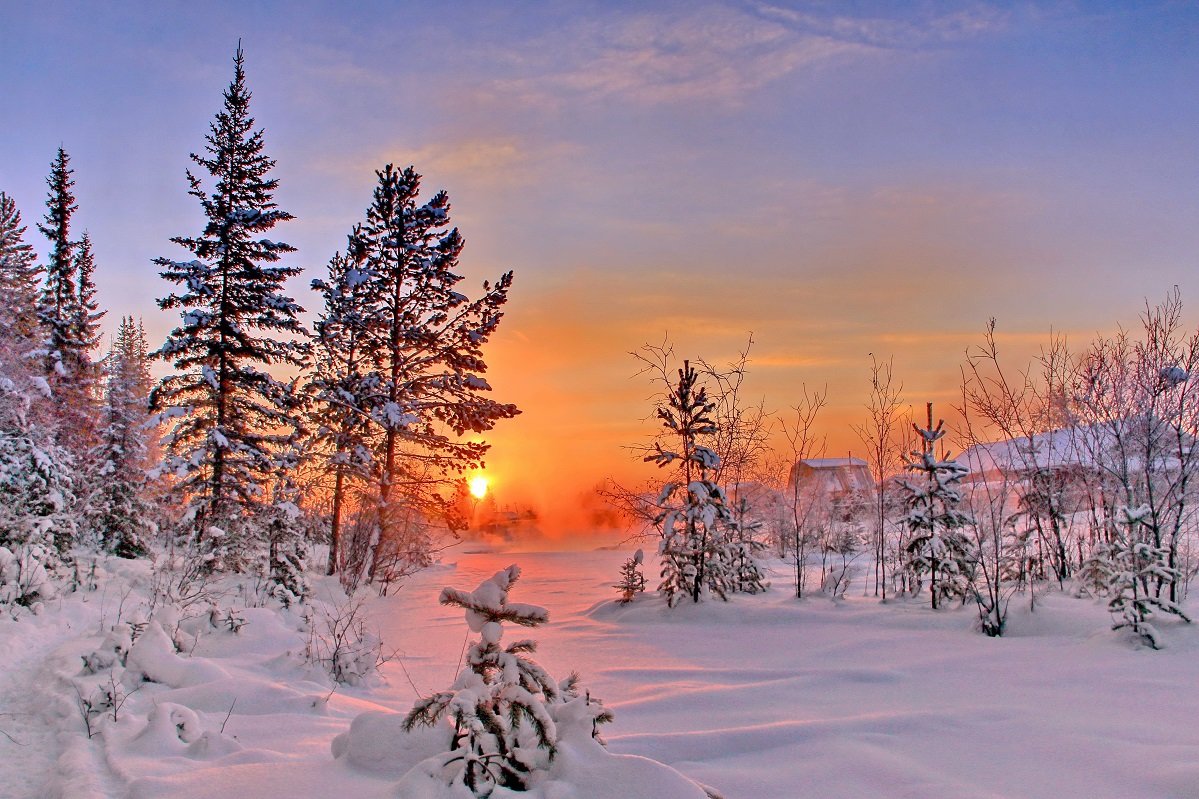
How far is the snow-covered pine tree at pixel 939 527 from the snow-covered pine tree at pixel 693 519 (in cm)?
316

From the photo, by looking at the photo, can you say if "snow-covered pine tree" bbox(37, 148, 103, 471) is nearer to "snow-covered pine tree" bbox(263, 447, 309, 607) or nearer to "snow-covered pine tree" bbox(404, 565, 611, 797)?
"snow-covered pine tree" bbox(263, 447, 309, 607)

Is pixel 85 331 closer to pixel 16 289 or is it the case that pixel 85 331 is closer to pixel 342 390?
pixel 16 289

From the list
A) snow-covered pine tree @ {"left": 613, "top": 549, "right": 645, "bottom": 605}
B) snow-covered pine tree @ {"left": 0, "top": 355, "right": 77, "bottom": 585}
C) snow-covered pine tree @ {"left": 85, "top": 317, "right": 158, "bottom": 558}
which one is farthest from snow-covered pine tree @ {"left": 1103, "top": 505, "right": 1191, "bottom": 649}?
snow-covered pine tree @ {"left": 85, "top": 317, "right": 158, "bottom": 558}

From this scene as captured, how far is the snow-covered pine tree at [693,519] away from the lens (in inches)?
485

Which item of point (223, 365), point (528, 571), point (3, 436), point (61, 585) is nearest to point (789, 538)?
point (528, 571)

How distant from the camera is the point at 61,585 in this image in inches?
393

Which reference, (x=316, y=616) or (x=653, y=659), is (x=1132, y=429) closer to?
(x=653, y=659)

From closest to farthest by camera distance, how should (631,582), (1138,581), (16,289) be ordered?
(1138,581), (631,582), (16,289)

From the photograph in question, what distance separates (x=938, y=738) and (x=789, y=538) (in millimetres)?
21407

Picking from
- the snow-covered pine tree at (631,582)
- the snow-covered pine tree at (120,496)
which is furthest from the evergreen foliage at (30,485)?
the snow-covered pine tree at (631,582)

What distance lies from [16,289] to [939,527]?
3164cm

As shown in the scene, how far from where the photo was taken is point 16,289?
24891 millimetres

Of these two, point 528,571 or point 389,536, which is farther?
point 528,571

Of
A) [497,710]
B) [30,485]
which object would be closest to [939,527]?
[497,710]
